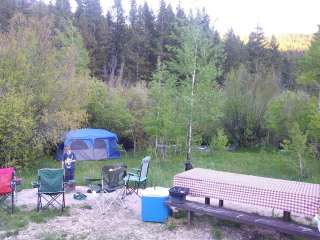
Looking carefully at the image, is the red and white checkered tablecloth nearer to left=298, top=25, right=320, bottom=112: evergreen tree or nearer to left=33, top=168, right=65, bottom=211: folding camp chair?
left=33, top=168, right=65, bottom=211: folding camp chair

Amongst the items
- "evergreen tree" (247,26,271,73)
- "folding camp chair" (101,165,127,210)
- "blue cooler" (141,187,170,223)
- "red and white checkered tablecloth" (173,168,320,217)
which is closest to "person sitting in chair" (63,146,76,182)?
"folding camp chair" (101,165,127,210)

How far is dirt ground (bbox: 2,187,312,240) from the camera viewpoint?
5781mm

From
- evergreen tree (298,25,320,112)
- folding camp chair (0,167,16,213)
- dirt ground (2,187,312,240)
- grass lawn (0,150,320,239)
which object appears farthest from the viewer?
evergreen tree (298,25,320,112)

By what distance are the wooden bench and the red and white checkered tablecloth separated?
7.5 inches

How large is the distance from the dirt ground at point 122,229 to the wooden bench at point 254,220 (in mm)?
272

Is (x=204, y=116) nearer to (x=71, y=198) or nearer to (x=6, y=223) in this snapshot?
(x=71, y=198)

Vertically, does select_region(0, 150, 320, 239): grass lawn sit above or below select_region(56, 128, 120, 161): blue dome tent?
below

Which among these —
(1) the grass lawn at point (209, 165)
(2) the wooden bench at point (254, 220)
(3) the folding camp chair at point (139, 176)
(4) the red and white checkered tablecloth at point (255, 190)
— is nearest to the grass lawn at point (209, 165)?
(1) the grass lawn at point (209, 165)

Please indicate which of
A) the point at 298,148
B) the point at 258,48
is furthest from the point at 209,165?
the point at 258,48

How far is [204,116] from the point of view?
14047 mm

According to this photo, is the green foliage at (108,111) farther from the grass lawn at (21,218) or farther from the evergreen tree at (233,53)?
the evergreen tree at (233,53)

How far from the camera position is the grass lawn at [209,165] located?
10.8 metres

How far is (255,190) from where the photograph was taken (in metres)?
5.79

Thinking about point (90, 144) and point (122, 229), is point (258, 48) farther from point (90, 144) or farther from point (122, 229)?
point (122, 229)
